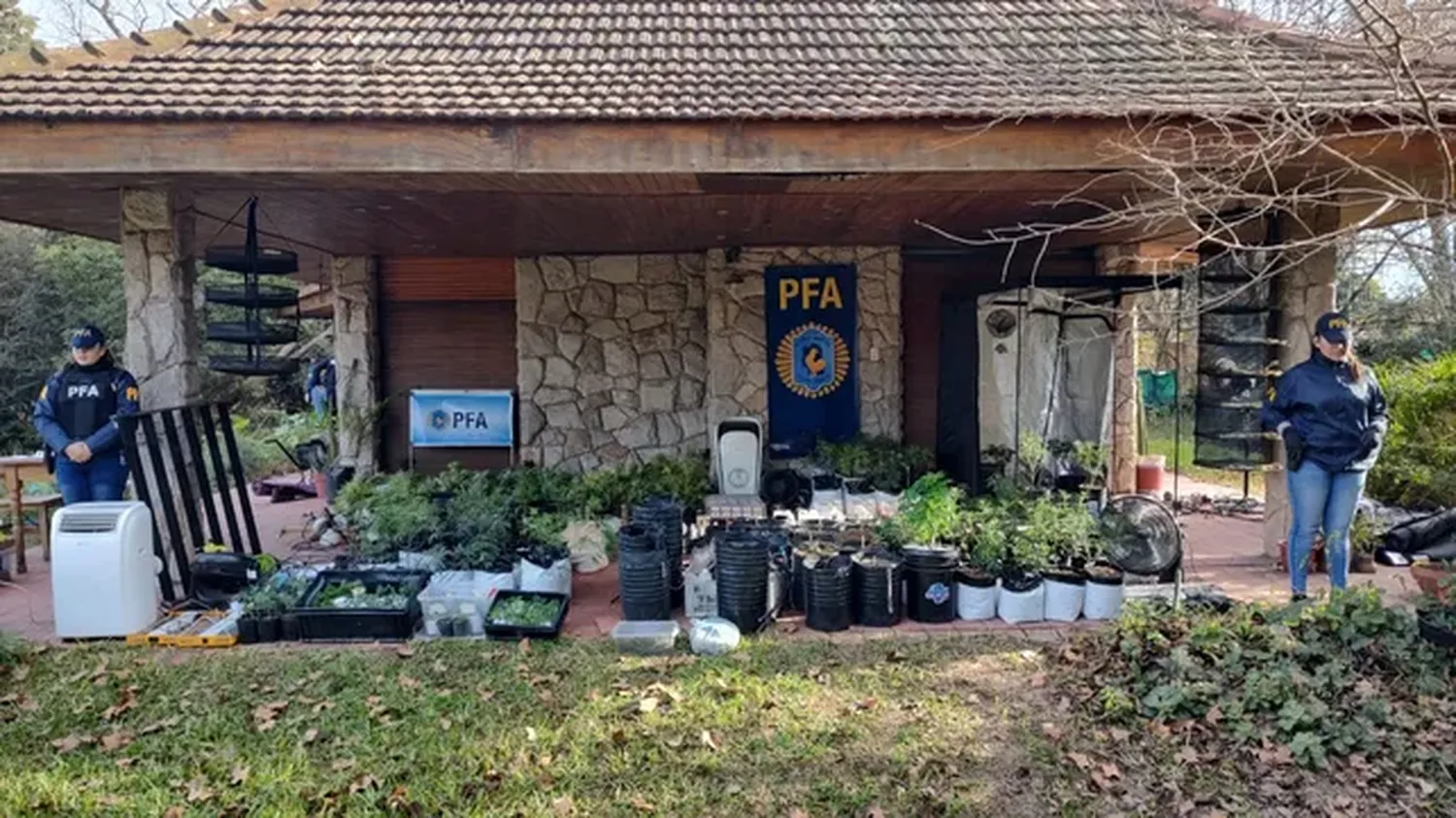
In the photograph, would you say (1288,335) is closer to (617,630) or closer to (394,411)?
(617,630)

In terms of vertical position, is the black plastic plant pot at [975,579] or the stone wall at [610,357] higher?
the stone wall at [610,357]

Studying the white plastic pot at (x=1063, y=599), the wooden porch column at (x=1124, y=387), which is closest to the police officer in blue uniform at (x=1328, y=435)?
the white plastic pot at (x=1063, y=599)

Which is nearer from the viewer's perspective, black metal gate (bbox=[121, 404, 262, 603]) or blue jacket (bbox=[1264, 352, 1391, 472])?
blue jacket (bbox=[1264, 352, 1391, 472])

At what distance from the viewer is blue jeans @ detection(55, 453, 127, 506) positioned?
5.13 m

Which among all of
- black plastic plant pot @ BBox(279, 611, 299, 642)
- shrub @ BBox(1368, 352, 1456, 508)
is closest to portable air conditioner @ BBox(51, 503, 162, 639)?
black plastic plant pot @ BBox(279, 611, 299, 642)

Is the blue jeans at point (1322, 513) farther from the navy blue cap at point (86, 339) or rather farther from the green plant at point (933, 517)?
the navy blue cap at point (86, 339)

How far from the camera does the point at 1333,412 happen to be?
14.8 feet

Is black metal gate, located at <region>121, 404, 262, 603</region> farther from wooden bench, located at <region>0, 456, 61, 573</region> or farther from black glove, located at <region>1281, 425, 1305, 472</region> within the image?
black glove, located at <region>1281, 425, 1305, 472</region>

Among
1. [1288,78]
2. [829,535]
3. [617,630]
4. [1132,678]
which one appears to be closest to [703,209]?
[829,535]

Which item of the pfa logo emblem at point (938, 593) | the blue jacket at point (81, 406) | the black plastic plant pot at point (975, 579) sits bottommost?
the pfa logo emblem at point (938, 593)

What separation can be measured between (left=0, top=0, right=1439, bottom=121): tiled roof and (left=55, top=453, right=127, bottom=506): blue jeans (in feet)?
6.92

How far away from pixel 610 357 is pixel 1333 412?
603 centimetres

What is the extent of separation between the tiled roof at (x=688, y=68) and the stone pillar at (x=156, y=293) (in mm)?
811

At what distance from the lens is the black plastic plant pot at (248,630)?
4.47 m
